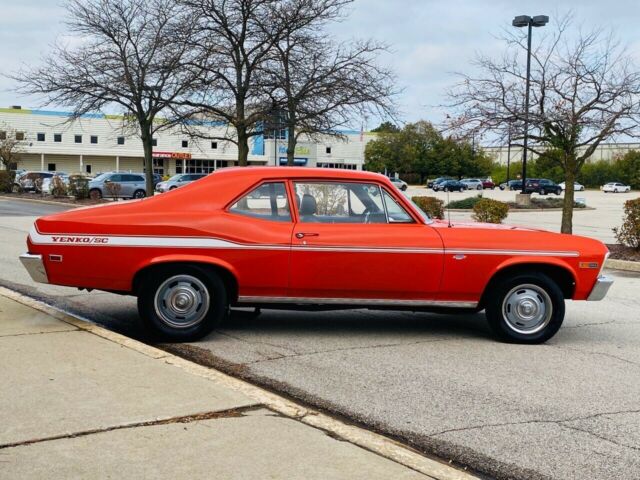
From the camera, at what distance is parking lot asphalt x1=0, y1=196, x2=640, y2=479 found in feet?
14.4

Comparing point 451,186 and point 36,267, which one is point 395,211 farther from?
point 451,186

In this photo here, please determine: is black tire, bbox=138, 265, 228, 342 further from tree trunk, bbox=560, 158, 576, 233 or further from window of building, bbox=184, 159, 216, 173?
window of building, bbox=184, 159, 216, 173

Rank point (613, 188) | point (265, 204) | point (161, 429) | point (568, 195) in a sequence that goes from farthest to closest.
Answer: point (613, 188), point (568, 195), point (265, 204), point (161, 429)

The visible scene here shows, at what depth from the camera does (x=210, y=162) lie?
99688 mm

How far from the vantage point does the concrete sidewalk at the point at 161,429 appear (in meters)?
3.80

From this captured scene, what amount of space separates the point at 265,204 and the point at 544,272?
8.71ft

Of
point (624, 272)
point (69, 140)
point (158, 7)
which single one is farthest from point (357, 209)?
point (69, 140)

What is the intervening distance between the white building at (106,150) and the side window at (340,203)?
79.1 m

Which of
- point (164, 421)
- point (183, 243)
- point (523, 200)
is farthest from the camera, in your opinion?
point (523, 200)

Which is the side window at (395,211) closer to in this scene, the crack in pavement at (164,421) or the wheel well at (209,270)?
the wheel well at (209,270)

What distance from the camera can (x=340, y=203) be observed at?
6988 millimetres

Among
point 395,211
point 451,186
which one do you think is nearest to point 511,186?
A: point 451,186

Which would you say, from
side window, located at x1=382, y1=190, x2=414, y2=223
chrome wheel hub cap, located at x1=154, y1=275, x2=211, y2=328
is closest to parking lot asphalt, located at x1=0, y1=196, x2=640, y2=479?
chrome wheel hub cap, located at x1=154, y1=275, x2=211, y2=328

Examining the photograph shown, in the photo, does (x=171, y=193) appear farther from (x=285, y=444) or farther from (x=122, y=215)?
(x=285, y=444)
